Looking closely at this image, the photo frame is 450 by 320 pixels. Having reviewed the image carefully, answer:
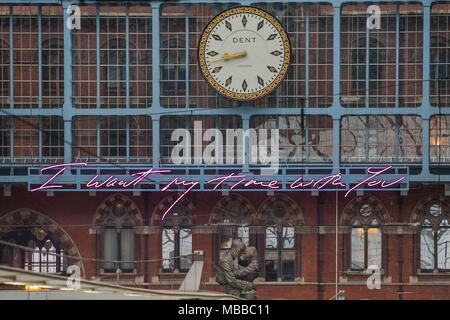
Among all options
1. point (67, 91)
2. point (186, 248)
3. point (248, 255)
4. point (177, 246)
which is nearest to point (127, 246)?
point (177, 246)

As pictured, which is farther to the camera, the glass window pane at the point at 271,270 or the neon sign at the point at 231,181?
the glass window pane at the point at 271,270

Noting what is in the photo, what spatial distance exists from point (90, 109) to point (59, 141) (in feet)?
6.18

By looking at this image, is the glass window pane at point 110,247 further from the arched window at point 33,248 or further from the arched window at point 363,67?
the arched window at point 363,67

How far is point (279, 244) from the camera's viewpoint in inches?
1385

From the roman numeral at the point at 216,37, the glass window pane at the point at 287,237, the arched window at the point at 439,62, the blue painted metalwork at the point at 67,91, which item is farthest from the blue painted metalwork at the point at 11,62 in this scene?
the arched window at the point at 439,62

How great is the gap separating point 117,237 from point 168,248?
2.05 metres

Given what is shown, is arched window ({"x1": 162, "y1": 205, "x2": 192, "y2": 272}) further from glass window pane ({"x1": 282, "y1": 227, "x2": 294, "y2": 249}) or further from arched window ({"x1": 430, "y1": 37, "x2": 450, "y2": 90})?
→ arched window ({"x1": 430, "y1": 37, "x2": 450, "y2": 90})

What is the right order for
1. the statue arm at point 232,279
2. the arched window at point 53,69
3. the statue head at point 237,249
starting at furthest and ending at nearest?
the arched window at point 53,69 → the statue head at point 237,249 → the statue arm at point 232,279

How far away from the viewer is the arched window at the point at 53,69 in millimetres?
34719

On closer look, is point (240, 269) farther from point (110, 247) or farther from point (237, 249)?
point (110, 247)

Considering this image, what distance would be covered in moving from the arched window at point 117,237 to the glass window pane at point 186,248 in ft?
6.44

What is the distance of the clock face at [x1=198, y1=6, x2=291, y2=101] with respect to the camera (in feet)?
109

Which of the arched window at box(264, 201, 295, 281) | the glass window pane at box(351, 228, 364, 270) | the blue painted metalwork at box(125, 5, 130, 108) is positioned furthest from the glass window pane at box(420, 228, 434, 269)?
the blue painted metalwork at box(125, 5, 130, 108)

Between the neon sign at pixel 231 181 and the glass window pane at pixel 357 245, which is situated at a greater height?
the neon sign at pixel 231 181
